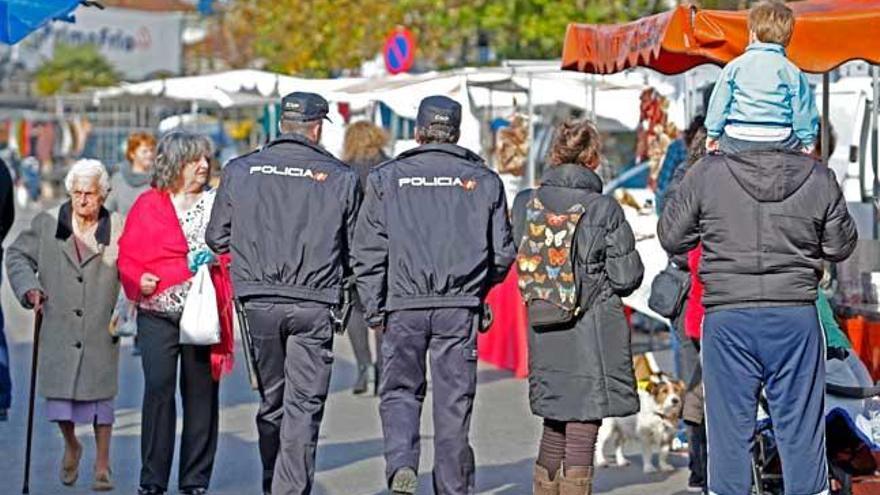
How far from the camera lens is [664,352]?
671 inches

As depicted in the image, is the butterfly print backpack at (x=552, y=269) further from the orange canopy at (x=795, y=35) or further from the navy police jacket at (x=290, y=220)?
Result: the orange canopy at (x=795, y=35)

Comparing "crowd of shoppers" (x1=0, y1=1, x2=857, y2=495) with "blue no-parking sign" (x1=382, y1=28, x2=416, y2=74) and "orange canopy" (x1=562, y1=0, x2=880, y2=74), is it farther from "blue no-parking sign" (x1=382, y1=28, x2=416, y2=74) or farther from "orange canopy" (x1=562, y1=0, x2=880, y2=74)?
"blue no-parking sign" (x1=382, y1=28, x2=416, y2=74)

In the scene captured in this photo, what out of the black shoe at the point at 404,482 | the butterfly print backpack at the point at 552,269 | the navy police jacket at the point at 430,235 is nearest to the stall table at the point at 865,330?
the butterfly print backpack at the point at 552,269

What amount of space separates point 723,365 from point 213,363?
3145 mm

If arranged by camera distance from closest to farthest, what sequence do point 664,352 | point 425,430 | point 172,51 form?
point 425,430 < point 664,352 < point 172,51

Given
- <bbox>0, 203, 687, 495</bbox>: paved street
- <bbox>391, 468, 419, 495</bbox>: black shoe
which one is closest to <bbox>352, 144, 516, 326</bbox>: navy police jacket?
<bbox>391, 468, 419, 495</bbox>: black shoe

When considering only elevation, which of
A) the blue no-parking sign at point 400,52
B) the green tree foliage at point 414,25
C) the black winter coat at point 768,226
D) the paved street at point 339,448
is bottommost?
the paved street at point 339,448

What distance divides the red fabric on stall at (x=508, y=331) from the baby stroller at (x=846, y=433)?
247 inches

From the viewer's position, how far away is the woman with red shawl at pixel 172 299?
948cm

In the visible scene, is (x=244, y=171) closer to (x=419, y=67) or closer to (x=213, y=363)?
(x=213, y=363)

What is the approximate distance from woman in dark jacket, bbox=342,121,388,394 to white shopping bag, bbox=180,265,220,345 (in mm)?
4424

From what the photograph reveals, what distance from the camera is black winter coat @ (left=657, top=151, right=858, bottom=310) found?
285 inches

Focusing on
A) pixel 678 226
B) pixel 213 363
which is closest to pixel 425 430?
pixel 213 363

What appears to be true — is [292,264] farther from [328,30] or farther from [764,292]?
[328,30]
